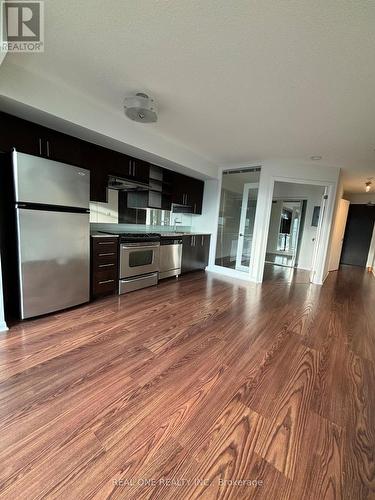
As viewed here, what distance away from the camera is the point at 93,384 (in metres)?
1.58

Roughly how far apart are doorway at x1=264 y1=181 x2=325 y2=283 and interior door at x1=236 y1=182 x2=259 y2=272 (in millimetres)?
763

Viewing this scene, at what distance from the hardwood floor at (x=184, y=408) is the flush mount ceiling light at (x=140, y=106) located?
2.29 m

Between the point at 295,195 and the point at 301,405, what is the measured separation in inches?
232

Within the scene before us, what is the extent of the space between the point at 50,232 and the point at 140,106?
1637 mm

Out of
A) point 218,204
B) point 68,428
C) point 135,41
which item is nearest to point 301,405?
point 68,428

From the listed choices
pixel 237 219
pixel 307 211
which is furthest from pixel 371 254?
pixel 237 219

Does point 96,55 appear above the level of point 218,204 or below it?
above

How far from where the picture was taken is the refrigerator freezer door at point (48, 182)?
2107 mm

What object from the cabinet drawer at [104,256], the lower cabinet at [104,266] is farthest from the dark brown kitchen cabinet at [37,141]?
the cabinet drawer at [104,256]

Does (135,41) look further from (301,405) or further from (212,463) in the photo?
(301,405)

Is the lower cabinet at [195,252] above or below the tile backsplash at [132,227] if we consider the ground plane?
below

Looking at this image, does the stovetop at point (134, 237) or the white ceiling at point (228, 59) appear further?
the stovetop at point (134, 237)

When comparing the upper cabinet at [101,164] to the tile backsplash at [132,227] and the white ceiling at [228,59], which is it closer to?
the tile backsplash at [132,227]

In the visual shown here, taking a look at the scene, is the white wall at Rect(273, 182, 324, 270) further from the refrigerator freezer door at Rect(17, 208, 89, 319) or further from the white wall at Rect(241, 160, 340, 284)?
the refrigerator freezer door at Rect(17, 208, 89, 319)
